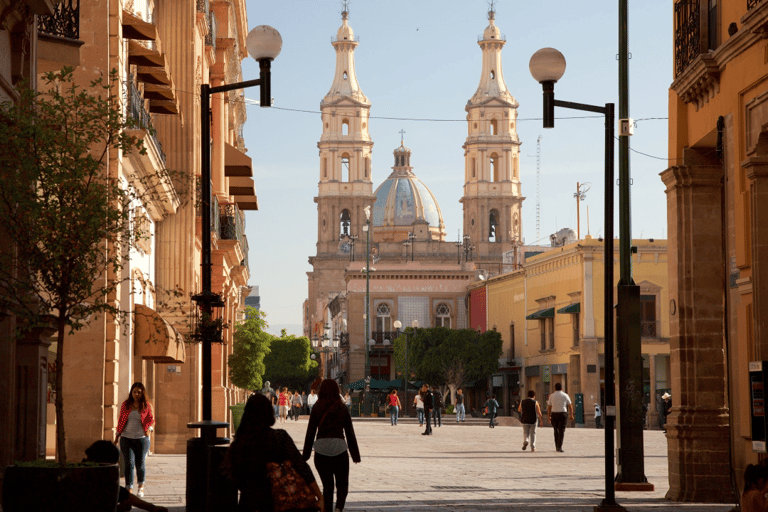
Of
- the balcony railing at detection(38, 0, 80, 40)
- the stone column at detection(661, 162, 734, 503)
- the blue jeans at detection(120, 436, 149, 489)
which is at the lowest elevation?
the blue jeans at detection(120, 436, 149, 489)

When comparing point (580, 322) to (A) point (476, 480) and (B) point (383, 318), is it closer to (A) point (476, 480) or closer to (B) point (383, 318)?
(B) point (383, 318)

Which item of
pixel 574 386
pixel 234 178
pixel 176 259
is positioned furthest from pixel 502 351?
pixel 176 259

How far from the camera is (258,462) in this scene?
8.56 metres

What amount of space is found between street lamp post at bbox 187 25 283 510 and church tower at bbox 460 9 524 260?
4296 inches

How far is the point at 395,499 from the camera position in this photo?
1526 cm

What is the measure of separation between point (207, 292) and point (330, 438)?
85.9 inches

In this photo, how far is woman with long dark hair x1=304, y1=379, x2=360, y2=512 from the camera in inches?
476

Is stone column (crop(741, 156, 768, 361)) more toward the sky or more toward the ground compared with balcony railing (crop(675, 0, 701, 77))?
more toward the ground

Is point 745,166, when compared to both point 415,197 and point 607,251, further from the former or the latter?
point 415,197

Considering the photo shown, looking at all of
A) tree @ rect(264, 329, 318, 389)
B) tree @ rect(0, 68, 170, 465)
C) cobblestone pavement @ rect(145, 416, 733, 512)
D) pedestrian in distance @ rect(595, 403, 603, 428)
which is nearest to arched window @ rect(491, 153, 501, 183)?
tree @ rect(264, 329, 318, 389)

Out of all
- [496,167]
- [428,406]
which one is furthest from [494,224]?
[428,406]

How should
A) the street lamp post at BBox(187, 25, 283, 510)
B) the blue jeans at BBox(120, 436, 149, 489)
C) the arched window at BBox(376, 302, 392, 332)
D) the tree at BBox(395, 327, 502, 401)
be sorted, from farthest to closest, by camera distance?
the arched window at BBox(376, 302, 392, 332)
the tree at BBox(395, 327, 502, 401)
the blue jeans at BBox(120, 436, 149, 489)
the street lamp post at BBox(187, 25, 283, 510)

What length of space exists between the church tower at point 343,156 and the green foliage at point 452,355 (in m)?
51.4

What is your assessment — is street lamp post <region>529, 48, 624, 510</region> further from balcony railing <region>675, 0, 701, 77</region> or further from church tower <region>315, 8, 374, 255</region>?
church tower <region>315, 8, 374, 255</region>
